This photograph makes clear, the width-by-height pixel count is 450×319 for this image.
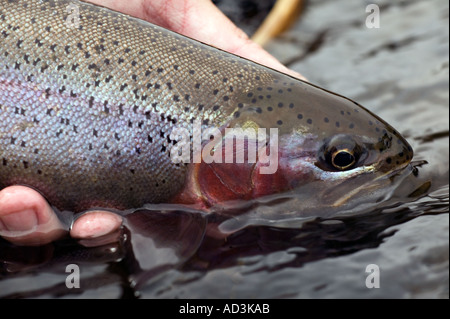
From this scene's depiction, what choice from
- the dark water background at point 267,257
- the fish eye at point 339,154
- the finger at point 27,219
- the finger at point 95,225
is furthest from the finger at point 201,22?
the finger at point 27,219

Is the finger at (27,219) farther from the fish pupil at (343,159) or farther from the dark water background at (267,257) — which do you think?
the fish pupil at (343,159)

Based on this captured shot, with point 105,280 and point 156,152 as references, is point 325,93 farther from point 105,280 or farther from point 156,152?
point 105,280

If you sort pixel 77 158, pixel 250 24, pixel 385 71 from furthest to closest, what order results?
pixel 250 24 → pixel 385 71 → pixel 77 158

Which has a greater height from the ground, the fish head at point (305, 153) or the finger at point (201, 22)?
the finger at point (201, 22)

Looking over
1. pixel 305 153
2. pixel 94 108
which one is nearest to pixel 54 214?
pixel 94 108

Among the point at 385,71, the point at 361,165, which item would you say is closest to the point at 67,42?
the point at 361,165

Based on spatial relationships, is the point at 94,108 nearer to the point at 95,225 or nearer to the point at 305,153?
the point at 95,225

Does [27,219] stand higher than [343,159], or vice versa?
[343,159]
